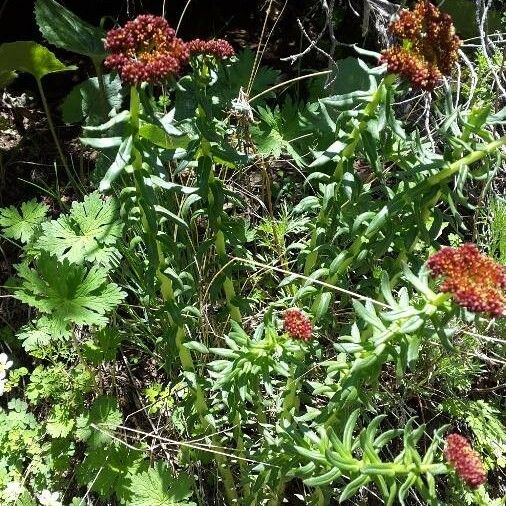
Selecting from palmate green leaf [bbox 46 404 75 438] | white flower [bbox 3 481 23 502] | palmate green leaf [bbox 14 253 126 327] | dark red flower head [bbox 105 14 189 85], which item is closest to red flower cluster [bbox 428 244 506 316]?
dark red flower head [bbox 105 14 189 85]

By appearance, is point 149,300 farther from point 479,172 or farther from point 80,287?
point 479,172

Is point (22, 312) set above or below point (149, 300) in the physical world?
below

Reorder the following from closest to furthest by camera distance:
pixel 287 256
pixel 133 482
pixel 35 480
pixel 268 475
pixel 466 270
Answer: pixel 466 270, pixel 268 475, pixel 133 482, pixel 35 480, pixel 287 256

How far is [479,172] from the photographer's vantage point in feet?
5.32

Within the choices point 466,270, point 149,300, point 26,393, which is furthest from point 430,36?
point 26,393

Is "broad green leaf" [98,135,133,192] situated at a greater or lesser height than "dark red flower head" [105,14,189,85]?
lesser

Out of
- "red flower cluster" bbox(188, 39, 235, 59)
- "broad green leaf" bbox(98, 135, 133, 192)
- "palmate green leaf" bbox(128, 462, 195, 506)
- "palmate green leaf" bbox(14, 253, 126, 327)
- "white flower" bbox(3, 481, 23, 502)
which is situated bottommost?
"white flower" bbox(3, 481, 23, 502)

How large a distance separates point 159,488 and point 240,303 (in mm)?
632

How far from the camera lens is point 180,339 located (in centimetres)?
187

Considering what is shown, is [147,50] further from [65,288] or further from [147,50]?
[65,288]

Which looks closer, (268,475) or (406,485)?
(406,485)

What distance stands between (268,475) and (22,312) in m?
1.26

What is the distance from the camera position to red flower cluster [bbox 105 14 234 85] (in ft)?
4.41

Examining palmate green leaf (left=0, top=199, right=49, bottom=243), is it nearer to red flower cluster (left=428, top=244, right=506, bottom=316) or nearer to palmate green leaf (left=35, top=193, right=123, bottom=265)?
palmate green leaf (left=35, top=193, right=123, bottom=265)
